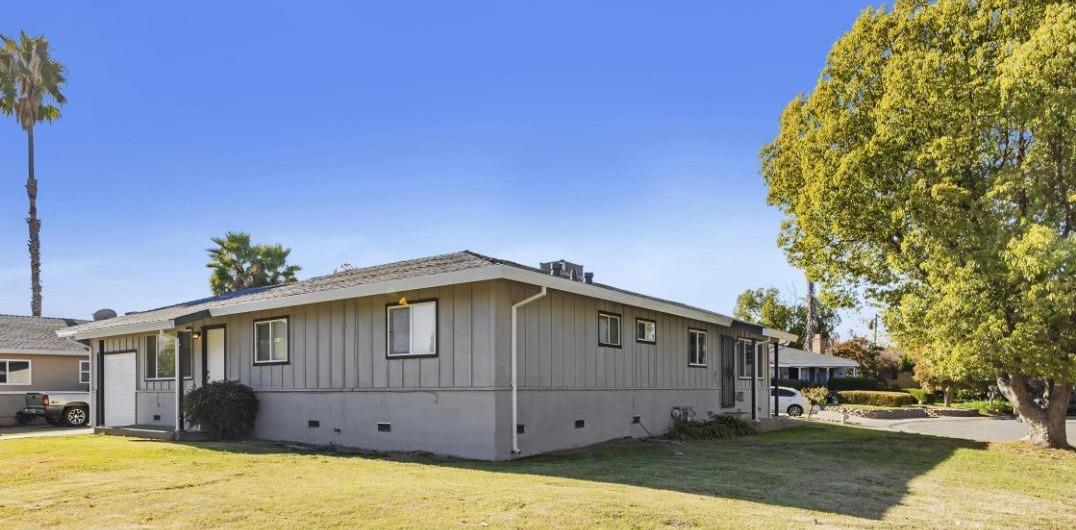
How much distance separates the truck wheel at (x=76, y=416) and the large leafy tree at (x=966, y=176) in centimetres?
2234

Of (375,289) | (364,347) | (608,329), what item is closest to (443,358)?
(375,289)

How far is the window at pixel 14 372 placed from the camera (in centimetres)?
2570

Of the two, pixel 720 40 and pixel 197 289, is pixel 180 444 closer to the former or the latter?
pixel 720 40

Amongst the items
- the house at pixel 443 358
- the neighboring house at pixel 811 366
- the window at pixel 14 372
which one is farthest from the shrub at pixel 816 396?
the window at pixel 14 372

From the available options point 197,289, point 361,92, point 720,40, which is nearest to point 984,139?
point 720,40

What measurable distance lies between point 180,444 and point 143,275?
46.2 ft

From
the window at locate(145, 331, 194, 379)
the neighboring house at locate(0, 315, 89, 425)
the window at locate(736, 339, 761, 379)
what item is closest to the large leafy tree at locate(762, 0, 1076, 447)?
the window at locate(736, 339, 761, 379)

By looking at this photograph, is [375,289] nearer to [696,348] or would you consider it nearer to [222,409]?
[222,409]

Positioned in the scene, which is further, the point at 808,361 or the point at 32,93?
the point at 808,361

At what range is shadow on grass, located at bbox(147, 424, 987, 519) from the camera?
9.33 meters

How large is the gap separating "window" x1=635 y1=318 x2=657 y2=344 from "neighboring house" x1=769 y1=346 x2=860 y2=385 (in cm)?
2420

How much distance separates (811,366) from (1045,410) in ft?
83.7

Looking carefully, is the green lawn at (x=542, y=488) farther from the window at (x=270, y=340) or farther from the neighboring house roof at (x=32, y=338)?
the neighboring house roof at (x=32, y=338)

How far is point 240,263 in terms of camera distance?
33.1 m
